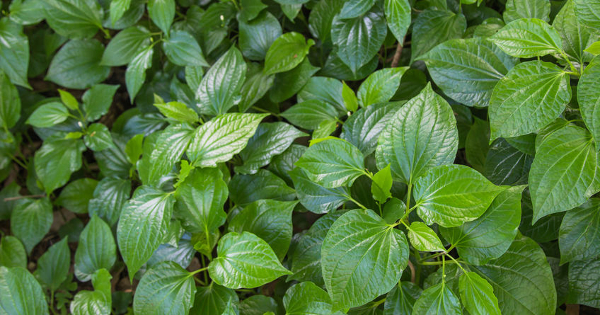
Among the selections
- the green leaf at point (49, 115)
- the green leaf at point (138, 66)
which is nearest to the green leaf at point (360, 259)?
the green leaf at point (138, 66)

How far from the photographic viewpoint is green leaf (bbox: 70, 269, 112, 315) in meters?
1.44

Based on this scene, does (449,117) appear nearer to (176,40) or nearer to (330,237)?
(330,237)

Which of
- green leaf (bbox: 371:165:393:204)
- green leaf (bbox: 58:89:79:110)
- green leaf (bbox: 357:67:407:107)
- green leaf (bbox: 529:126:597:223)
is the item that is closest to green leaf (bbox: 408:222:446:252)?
green leaf (bbox: 371:165:393:204)

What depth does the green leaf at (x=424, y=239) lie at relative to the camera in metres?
0.97

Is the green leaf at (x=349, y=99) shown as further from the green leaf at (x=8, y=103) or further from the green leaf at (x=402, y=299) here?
the green leaf at (x=8, y=103)

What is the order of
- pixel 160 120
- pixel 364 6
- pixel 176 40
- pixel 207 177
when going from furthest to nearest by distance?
pixel 160 120, pixel 176 40, pixel 364 6, pixel 207 177

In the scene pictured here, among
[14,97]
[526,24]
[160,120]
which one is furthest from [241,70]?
[14,97]

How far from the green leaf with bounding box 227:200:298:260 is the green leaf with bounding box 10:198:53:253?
1.11m

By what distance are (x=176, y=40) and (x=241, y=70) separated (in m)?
0.43

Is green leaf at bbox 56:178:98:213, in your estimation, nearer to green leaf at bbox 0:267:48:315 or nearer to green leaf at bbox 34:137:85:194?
green leaf at bbox 34:137:85:194

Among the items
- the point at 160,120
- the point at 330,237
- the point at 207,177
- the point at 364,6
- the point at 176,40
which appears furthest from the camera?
the point at 160,120

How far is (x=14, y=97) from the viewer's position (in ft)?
6.35

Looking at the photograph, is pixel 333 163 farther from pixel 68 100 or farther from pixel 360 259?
pixel 68 100

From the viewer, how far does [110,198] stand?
5.79 feet
